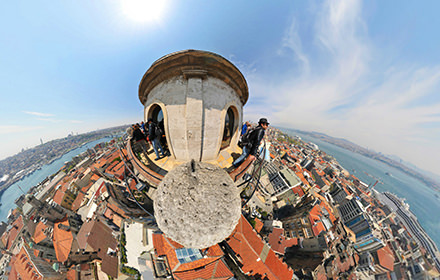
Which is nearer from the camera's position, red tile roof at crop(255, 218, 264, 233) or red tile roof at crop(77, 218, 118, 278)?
red tile roof at crop(77, 218, 118, 278)

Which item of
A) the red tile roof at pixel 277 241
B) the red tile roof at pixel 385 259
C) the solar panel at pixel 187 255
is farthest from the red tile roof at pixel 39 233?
the red tile roof at pixel 385 259

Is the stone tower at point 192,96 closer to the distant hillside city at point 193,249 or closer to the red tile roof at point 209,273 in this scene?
the distant hillside city at point 193,249

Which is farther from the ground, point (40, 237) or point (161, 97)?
point (161, 97)

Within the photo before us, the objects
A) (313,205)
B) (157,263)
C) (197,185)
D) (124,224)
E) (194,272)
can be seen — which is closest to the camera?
(197,185)

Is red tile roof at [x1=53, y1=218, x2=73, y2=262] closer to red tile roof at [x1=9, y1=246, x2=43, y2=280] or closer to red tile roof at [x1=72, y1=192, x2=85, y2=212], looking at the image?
red tile roof at [x1=9, y1=246, x2=43, y2=280]

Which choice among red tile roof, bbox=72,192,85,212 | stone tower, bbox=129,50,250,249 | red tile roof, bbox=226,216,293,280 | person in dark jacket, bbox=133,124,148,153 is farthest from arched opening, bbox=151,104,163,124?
red tile roof, bbox=72,192,85,212

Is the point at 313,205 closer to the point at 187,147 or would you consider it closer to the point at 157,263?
the point at 157,263

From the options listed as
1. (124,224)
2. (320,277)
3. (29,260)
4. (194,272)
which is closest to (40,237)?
(29,260)
